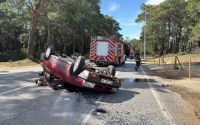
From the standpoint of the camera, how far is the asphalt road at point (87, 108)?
386 inches

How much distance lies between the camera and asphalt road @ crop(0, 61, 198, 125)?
9.80m

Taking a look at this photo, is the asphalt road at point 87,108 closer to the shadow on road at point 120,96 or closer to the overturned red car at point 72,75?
the shadow on road at point 120,96

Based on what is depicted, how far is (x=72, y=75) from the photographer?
47.4 feet

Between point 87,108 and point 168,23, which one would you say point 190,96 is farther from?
point 168,23

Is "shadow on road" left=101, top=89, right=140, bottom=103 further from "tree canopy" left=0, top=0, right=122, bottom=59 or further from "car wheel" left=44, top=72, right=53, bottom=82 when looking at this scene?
"tree canopy" left=0, top=0, right=122, bottom=59

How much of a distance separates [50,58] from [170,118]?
271 inches

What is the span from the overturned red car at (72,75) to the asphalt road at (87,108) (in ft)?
1.21

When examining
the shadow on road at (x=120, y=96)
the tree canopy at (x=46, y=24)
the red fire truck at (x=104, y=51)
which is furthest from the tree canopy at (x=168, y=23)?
the shadow on road at (x=120, y=96)

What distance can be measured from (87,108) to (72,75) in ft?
10.0

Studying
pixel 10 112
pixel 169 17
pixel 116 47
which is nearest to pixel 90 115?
pixel 10 112

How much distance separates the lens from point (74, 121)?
9.52 metres

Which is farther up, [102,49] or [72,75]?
[102,49]

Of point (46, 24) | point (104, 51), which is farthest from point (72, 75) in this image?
→ point (46, 24)

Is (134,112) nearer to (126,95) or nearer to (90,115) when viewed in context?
(90,115)
